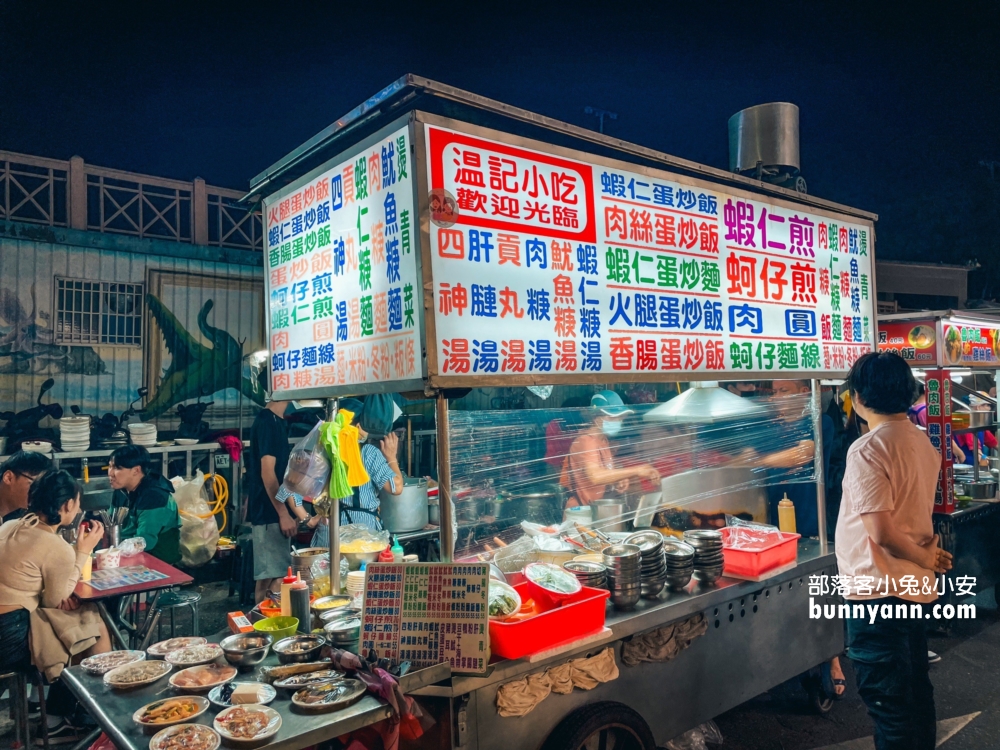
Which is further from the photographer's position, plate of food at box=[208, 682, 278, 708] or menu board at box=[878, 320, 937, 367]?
menu board at box=[878, 320, 937, 367]

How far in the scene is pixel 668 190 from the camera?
11.4 ft

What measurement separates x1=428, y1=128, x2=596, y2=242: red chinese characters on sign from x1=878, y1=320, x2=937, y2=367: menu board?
467 centimetres

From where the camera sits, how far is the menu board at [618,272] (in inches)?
103

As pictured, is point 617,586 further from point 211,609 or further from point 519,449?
point 211,609

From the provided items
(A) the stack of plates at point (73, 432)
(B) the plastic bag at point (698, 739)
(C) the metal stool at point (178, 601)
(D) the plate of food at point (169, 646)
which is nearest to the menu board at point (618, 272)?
(D) the plate of food at point (169, 646)

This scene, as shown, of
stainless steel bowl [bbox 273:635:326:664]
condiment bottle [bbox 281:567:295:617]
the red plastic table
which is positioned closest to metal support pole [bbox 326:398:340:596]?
condiment bottle [bbox 281:567:295:617]

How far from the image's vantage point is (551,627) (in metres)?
2.69

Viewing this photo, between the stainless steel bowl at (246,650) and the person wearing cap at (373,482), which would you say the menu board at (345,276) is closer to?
the stainless steel bowl at (246,650)

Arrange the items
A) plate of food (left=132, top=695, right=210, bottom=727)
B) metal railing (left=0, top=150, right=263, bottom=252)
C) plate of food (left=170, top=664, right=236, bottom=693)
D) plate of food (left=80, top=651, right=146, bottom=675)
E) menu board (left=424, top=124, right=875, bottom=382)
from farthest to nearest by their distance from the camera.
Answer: metal railing (left=0, top=150, right=263, bottom=252) < menu board (left=424, top=124, right=875, bottom=382) < plate of food (left=80, top=651, right=146, bottom=675) < plate of food (left=170, top=664, right=236, bottom=693) < plate of food (left=132, top=695, right=210, bottom=727)

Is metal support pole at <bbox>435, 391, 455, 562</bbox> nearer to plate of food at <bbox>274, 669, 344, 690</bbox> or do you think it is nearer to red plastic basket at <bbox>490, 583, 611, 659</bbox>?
red plastic basket at <bbox>490, 583, 611, 659</bbox>

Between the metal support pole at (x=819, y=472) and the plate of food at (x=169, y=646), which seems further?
the metal support pole at (x=819, y=472)

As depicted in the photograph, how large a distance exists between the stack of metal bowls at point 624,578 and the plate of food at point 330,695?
55.3 inches

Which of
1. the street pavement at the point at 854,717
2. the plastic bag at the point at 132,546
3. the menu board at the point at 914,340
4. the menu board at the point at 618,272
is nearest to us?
the menu board at the point at 618,272

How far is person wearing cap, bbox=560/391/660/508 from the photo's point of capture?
3420mm
